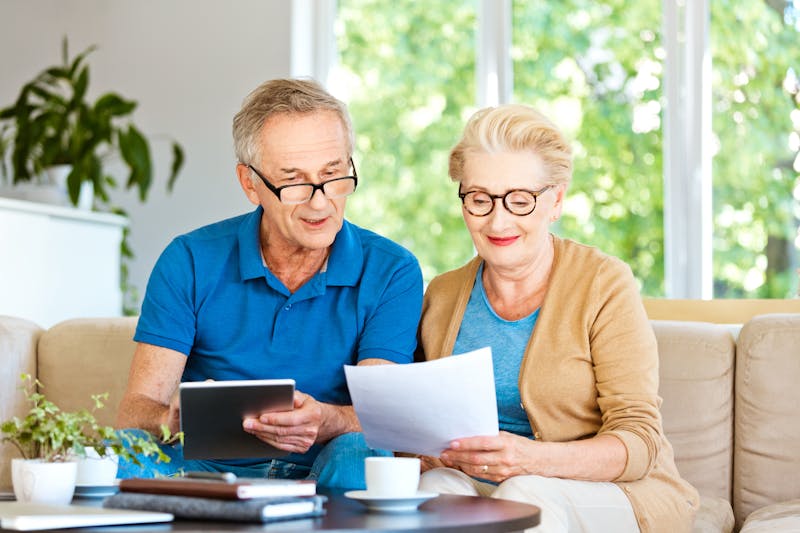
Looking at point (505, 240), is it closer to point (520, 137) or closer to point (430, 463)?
point (520, 137)

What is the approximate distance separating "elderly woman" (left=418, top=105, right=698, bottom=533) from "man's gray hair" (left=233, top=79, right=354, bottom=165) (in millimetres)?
262

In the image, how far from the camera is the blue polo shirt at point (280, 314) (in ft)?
6.99

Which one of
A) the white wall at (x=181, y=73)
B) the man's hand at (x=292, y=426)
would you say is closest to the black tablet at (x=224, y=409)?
the man's hand at (x=292, y=426)

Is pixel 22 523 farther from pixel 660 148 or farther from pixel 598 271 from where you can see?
pixel 660 148

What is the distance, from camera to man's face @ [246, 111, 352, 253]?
2131 millimetres

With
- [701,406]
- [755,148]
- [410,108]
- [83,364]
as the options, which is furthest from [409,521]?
[410,108]

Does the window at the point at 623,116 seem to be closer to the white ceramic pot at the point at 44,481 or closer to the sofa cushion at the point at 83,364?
the sofa cushion at the point at 83,364

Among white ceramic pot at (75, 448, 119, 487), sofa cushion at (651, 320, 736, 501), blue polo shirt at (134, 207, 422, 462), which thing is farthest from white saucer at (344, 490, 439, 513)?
sofa cushion at (651, 320, 736, 501)

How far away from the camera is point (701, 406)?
2.34 metres

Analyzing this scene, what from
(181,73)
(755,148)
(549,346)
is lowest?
(549,346)

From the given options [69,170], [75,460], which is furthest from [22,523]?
[69,170]

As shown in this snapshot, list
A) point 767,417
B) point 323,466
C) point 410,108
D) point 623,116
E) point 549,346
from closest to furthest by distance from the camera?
1. point 323,466
2. point 549,346
3. point 767,417
4. point 623,116
5. point 410,108

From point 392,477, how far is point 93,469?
458mm

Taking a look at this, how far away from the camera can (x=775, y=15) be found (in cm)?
416
